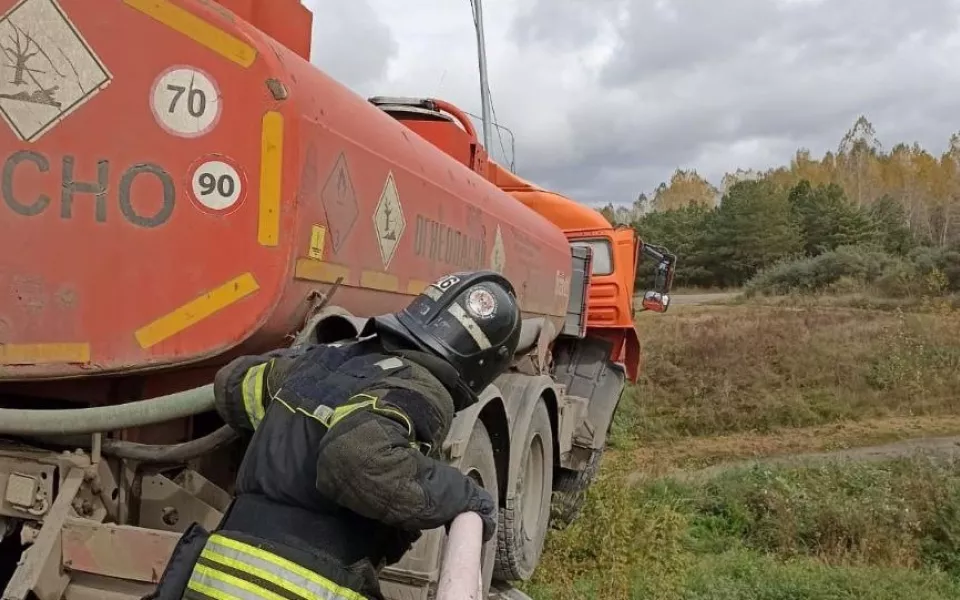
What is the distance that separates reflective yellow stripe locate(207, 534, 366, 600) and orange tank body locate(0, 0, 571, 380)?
0.81 m

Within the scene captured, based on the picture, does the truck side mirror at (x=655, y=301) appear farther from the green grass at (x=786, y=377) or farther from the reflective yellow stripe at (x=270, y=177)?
the reflective yellow stripe at (x=270, y=177)

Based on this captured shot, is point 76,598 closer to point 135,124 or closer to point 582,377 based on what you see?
point 135,124

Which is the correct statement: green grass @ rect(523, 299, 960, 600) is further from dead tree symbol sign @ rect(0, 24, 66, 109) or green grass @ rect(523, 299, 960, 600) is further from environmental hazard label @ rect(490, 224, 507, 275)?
dead tree symbol sign @ rect(0, 24, 66, 109)

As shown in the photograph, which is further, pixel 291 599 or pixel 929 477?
pixel 929 477

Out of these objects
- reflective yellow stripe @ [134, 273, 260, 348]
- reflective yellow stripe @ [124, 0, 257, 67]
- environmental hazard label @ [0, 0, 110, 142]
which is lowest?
reflective yellow stripe @ [134, 273, 260, 348]

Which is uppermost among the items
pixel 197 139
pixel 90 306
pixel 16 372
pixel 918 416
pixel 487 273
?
pixel 197 139

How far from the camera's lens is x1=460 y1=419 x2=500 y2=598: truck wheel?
3398 millimetres

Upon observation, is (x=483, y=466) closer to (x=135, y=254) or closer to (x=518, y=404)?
(x=518, y=404)

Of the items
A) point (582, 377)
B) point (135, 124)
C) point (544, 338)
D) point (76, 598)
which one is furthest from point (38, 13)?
point (582, 377)

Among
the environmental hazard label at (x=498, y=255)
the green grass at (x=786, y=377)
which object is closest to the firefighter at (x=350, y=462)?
the environmental hazard label at (x=498, y=255)

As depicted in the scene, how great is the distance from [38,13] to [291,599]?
1733mm

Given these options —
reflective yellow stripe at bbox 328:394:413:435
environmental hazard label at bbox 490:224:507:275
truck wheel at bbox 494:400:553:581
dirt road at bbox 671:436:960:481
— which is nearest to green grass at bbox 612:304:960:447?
dirt road at bbox 671:436:960:481

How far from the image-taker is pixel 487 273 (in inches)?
83.5

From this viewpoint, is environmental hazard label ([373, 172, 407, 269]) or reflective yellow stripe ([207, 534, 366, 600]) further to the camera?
environmental hazard label ([373, 172, 407, 269])
